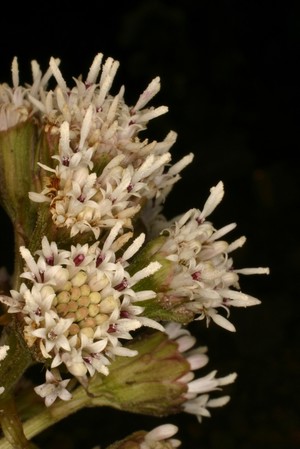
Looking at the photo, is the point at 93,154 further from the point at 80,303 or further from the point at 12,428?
the point at 12,428

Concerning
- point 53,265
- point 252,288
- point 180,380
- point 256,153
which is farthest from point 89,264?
point 256,153

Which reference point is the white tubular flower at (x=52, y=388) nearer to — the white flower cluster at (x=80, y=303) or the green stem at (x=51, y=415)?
the white flower cluster at (x=80, y=303)

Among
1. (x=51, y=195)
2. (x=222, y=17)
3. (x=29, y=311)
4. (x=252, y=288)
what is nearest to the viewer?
(x=29, y=311)

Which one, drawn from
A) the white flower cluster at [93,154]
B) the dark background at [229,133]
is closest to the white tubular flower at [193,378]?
the white flower cluster at [93,154]

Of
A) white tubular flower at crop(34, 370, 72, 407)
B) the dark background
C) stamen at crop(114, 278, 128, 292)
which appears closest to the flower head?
stamen at crop(114, 278, 128, 292)

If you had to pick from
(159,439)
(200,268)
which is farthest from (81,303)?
(159,439)

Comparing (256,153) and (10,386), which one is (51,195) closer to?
(10,386)
